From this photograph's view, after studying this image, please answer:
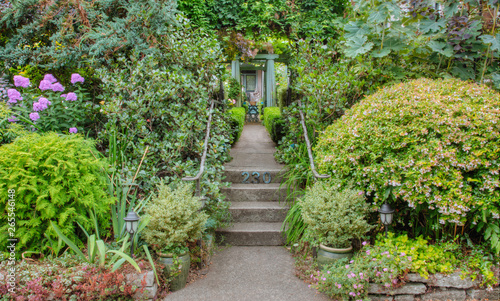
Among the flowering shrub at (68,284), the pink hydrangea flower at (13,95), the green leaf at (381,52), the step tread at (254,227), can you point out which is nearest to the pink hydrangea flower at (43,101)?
the pink hydrangea flower at (13,95)

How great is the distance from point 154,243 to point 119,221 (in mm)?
498

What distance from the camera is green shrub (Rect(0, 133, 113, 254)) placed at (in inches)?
99.3

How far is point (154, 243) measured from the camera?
8.70 feet

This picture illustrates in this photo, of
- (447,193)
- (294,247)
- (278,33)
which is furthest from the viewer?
(278,33)

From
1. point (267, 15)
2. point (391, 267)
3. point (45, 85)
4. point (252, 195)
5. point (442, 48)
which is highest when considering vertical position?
point (267, 15)

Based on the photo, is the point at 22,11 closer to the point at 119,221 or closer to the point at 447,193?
the point at 119,221

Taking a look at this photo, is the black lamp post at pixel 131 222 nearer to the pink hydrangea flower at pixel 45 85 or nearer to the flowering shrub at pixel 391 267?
the flowering shrub at pixel 391 267

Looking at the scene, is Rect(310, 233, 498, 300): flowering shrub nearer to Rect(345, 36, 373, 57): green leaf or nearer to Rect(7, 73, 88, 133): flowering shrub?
Rect(345, 36, 373, 57): green leaf

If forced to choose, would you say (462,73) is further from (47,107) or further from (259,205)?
(47,107)

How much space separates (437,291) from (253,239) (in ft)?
6.09

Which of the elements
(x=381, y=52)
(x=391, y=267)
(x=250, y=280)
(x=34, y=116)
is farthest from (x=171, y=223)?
(x=381, y=52)

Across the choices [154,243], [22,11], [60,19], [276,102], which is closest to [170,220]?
[154,243]

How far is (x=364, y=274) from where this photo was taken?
2.40 metres

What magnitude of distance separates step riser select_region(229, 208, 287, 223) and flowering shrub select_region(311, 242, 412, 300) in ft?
4.32
